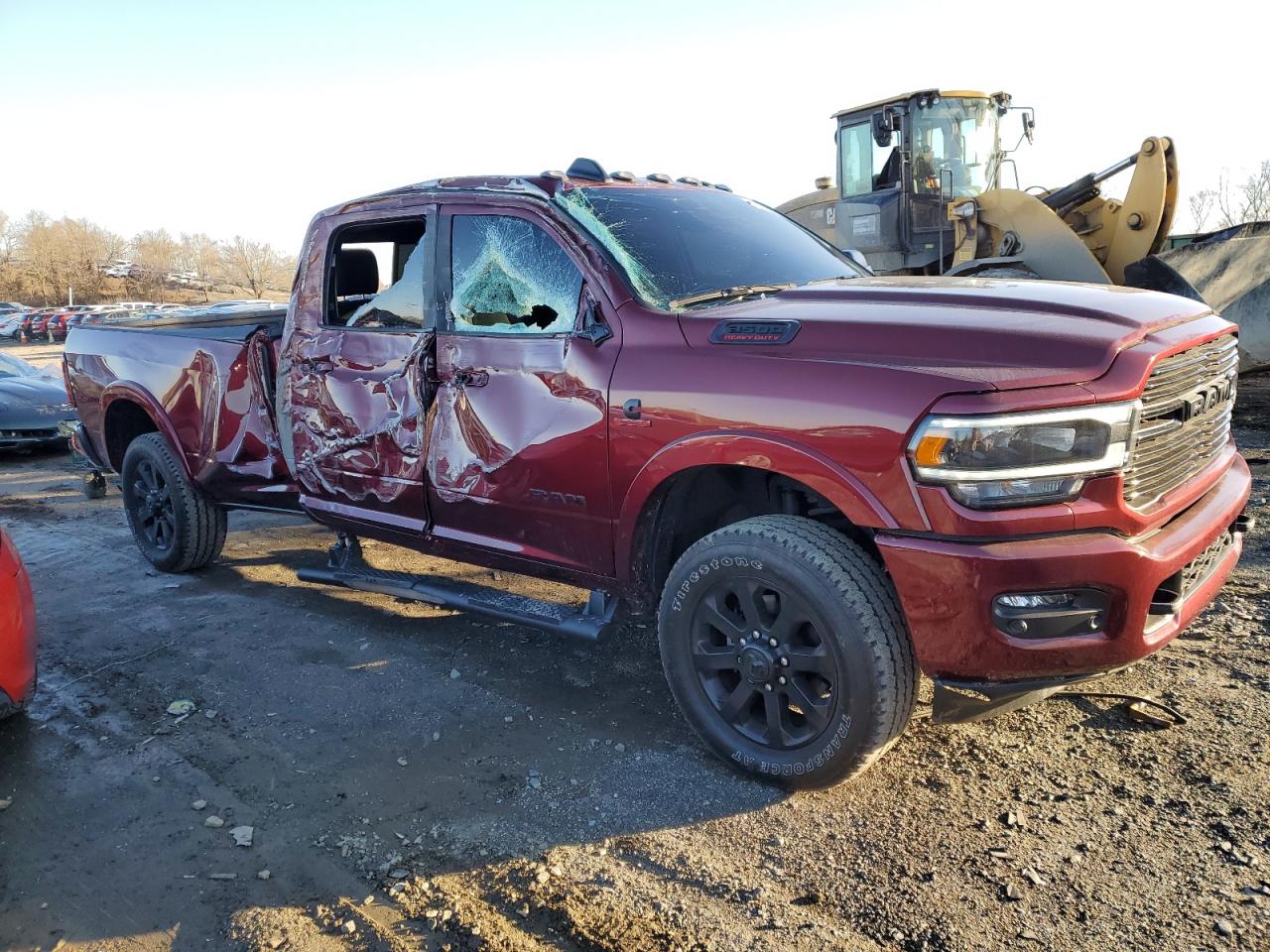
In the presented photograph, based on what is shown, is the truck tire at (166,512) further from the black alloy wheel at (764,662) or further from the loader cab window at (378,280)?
the black alloy wheel at (764,662)

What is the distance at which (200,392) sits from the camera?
17.0 feet

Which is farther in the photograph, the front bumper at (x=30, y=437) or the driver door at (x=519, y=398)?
the front bumper at (x=30, y=437)

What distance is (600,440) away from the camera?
338cm

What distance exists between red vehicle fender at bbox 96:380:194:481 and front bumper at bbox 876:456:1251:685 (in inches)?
168

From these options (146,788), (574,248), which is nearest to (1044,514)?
(574,248)

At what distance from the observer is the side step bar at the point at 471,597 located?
12.0 feet

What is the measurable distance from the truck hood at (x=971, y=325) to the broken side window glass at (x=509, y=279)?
0.59 meters

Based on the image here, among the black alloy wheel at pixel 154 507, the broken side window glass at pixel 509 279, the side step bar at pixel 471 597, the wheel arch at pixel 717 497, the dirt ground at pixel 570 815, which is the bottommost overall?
the dirt ground at pixel 570 815

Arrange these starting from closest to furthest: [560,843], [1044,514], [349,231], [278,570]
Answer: [1044,514] < [560,843] < [349,231] < [278,570]

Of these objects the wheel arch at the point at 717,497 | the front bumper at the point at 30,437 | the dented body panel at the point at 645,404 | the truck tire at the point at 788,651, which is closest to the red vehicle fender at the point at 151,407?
the dented body panel at the point at 645,404

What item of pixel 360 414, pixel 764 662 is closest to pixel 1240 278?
pixel 764 662

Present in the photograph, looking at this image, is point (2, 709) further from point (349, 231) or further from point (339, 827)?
point (349, 231)

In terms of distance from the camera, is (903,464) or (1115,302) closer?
(903,464)

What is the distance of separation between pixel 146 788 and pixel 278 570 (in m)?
2.66
